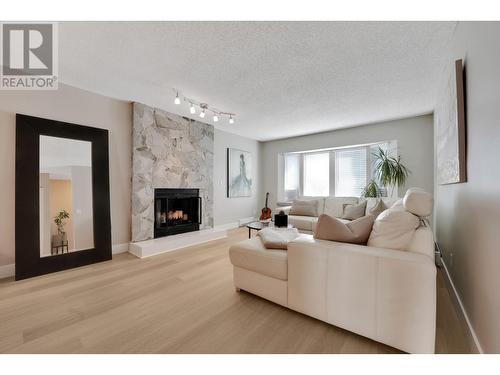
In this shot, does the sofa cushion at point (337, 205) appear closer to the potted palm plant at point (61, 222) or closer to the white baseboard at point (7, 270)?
the potted palm plant at point (61, 222)

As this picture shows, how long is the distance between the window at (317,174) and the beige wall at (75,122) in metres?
4.26

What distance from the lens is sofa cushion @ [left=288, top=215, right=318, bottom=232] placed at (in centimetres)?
405

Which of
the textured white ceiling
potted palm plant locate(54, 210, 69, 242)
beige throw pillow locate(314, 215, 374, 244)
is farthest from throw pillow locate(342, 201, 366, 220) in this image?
potted palm plant locate(54, 210, 69, 242)

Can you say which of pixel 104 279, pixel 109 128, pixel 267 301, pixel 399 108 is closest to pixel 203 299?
pixel 267 301

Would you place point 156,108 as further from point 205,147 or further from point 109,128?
point 205,147

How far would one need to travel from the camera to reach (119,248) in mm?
3312

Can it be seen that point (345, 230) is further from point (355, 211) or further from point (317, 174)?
point (317, 174)

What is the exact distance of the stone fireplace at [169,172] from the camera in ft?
11.3

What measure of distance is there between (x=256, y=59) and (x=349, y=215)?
3.08 m

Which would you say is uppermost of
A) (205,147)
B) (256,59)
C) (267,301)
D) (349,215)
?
(256,59)
